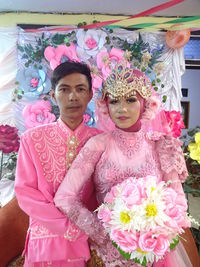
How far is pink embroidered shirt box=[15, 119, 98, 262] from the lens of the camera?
1.24 meters

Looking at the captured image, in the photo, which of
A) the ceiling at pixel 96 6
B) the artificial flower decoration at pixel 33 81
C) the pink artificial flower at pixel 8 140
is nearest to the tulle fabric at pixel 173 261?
the pink artificial flower at pixel 8 140

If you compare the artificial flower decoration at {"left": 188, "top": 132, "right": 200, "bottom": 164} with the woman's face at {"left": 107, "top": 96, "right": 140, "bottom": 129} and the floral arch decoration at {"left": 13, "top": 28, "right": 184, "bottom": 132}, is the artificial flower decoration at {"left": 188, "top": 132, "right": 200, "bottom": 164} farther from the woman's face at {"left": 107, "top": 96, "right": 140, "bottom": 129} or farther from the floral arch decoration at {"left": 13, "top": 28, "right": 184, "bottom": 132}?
the floral arch decoration at {"left": 13, "top": 28, "right": 184, "bottom": 132}

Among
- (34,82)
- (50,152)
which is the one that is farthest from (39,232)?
(34,82)

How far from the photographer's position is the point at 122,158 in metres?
1.31

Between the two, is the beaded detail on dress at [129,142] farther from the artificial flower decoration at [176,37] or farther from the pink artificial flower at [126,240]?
the artificial flower decoration at [176,37]

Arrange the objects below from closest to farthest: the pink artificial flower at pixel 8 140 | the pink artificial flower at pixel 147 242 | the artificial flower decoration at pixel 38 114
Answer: the pink artificial flower at pixel 147 242, the pink artificial flower at pixel 8 140, the artificial flower decoration at pixel 38 114

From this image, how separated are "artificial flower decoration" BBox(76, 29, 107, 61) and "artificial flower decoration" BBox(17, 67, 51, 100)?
21.9 inches

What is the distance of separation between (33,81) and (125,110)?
105 inches

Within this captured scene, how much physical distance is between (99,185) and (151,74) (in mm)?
2720

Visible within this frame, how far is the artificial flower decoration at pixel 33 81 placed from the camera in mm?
3695

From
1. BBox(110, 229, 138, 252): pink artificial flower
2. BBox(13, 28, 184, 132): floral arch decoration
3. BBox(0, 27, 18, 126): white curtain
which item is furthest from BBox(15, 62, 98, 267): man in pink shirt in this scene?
BBox(0, 27, 18, 126): white curtain

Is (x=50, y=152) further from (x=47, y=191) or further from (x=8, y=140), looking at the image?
(x=8, y=140)

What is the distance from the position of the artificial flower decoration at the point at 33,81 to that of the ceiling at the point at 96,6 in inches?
31.6

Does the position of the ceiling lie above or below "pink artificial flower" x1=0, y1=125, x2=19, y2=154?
above
